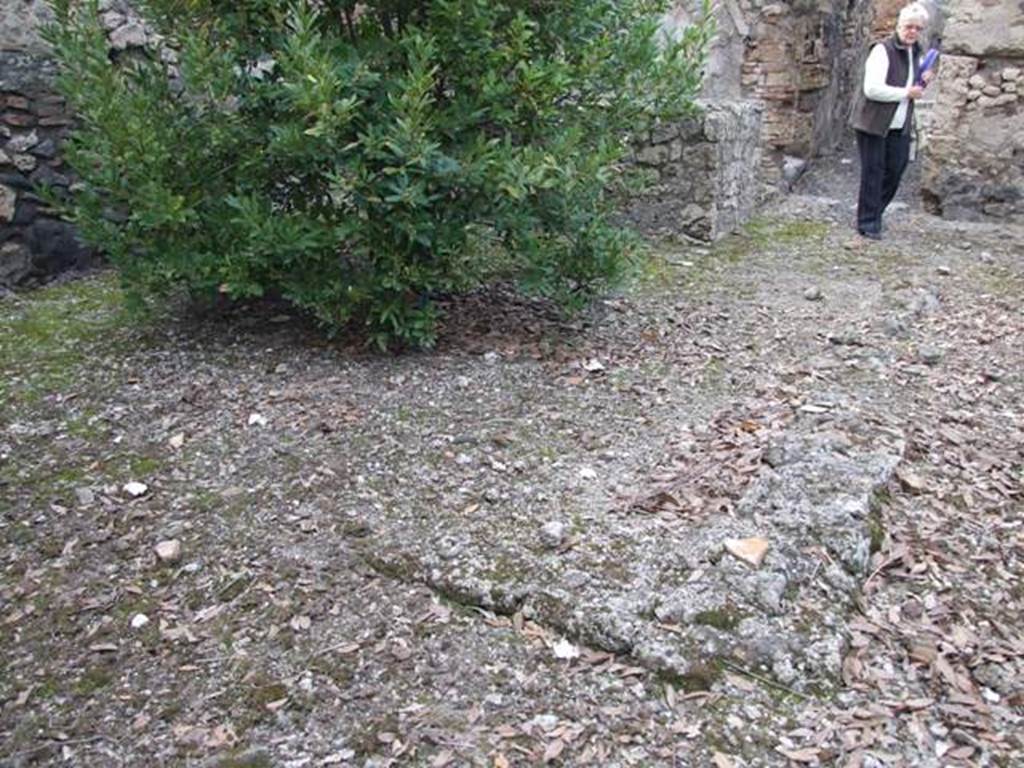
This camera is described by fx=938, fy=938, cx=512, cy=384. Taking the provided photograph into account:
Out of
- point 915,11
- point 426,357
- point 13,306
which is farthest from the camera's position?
point 915,11

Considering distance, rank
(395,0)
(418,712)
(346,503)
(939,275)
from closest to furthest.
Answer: (418,712), (346,503), (395,0), (939,275)

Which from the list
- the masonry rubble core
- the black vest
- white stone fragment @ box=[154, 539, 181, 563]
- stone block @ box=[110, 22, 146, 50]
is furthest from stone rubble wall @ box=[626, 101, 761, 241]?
white stone fragment @ box=[154, 539, 181, 563]

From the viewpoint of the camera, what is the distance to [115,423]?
11.1 ft

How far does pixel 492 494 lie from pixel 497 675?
787 millimetres

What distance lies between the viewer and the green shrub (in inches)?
137

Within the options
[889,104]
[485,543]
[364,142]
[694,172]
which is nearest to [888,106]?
[889,104]

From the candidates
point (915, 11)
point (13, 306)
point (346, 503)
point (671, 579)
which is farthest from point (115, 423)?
point (915, 11)

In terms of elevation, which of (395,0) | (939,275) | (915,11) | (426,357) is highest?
(395,0)

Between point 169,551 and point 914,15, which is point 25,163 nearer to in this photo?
A: point 169,551

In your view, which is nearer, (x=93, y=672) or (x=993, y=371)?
(x=93, y=672)

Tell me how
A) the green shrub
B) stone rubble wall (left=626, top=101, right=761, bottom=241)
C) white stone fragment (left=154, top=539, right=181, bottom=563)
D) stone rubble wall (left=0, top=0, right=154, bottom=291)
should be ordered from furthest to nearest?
stone rubble wall (left=626, top=101, right=761, bottom=241) → stone rubble wall (left=0, top=0, right=154, bottom=291) → the green shrub → white stone fragment (left=154, top=539, right=181, bottom=563)

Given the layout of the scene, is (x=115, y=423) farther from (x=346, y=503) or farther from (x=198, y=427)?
(x=346, y=503)

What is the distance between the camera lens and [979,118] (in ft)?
22.2

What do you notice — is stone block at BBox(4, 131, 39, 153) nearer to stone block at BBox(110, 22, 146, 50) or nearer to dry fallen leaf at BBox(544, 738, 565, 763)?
stone block at BBox(110, 22, 146, 50)
